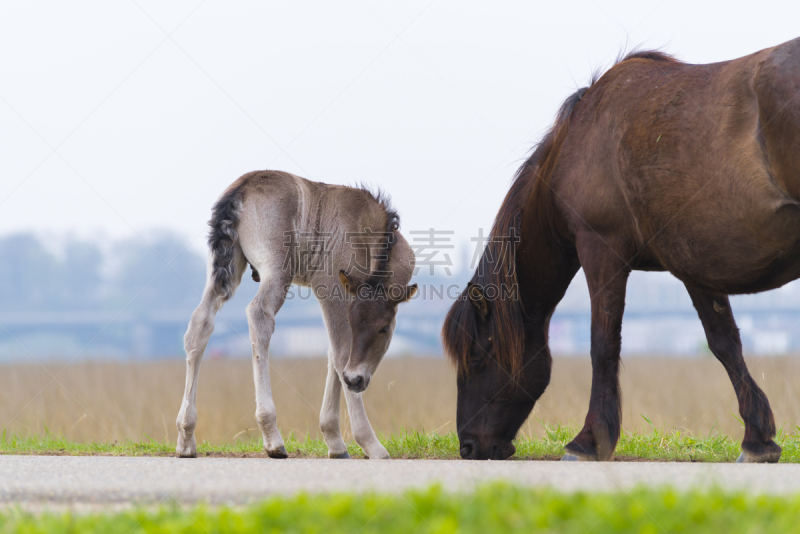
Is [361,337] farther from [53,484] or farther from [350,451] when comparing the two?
[53,484]

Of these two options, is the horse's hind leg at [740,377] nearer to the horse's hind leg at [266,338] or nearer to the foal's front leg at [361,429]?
the foal's front leg at [361,429]

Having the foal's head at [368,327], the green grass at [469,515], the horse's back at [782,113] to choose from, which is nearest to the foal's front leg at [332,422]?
the foal's head at [368,327]

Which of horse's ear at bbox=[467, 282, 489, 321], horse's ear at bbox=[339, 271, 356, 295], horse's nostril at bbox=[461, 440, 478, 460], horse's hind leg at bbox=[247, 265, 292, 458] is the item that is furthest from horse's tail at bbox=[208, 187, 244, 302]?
horse's nostril at bbox=[461, 440, 478, 460]

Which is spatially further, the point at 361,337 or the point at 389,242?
the point at 389,242

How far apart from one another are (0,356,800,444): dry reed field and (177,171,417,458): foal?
1.43 meters

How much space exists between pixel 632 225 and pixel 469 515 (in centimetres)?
310

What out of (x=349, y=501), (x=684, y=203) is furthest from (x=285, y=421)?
(x=349, y=501)

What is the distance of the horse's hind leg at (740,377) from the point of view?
5082mm

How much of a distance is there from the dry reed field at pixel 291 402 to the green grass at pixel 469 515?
158 inches

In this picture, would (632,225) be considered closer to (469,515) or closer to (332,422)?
(332,422)

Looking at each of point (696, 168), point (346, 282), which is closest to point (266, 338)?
point (346, 282)

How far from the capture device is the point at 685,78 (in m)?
4.87

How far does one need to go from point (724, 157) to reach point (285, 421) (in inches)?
289

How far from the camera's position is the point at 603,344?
192 inches
